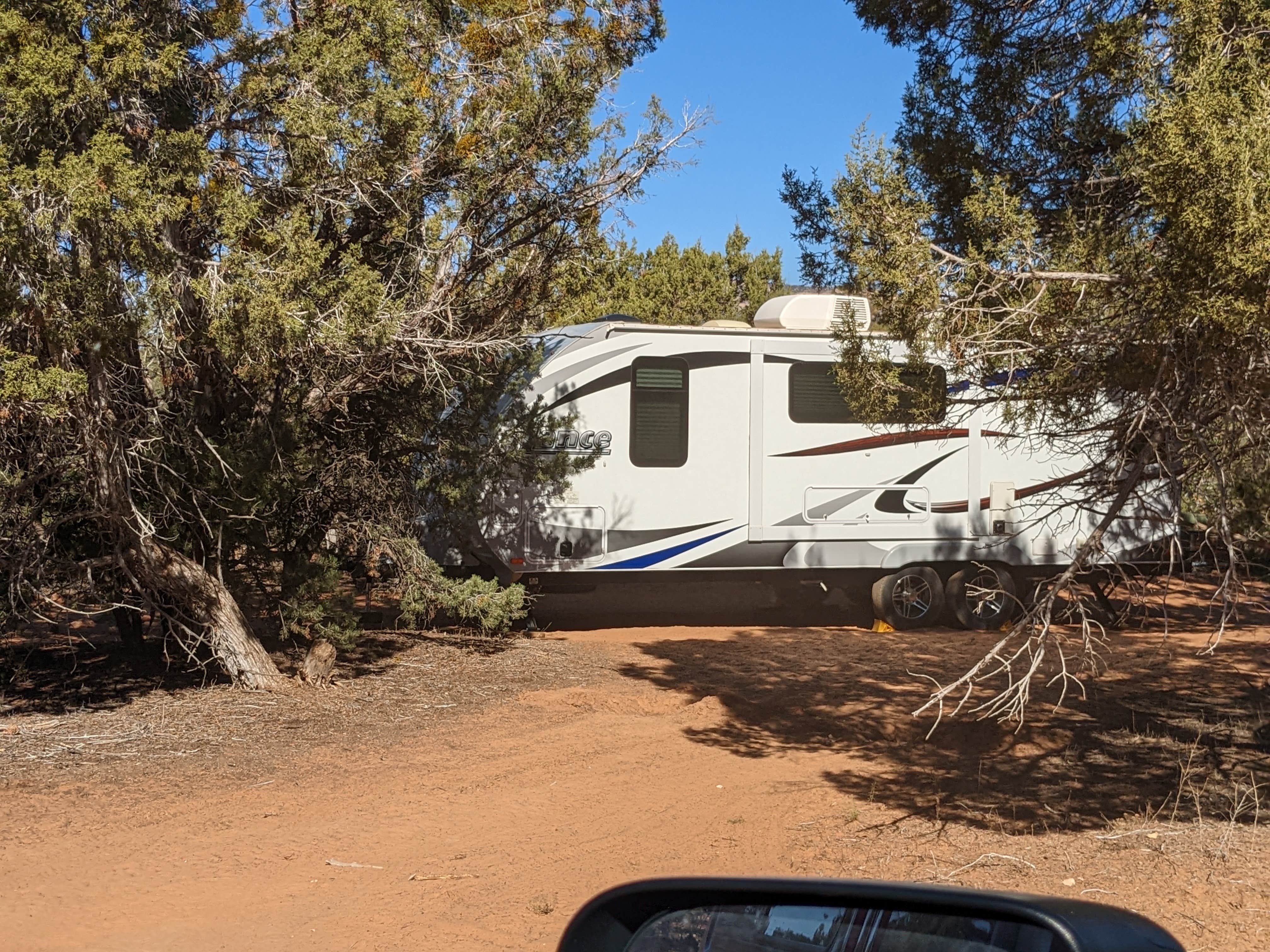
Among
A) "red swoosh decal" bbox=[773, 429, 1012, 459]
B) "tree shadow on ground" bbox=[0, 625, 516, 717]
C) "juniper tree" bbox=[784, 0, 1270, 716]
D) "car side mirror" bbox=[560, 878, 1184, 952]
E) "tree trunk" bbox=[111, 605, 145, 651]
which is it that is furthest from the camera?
"red swoosh decal" bbox=[773, 429, 1012, 459]

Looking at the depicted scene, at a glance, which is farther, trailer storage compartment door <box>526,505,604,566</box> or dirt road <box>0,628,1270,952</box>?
trailer storage compartment door <box>526,505,604,566</box>

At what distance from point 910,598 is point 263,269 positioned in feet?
29.2

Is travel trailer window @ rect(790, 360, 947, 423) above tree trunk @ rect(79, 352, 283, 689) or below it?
above

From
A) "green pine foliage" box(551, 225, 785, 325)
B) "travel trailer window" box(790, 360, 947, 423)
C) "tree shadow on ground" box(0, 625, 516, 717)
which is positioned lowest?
"tree shadow on ground" box(0, 625, 516, 717)

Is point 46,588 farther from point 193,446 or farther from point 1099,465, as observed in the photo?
point 1099,465

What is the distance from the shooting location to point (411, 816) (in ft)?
21.0

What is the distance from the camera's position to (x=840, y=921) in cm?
190

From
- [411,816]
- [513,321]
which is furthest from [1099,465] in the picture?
[513,321]

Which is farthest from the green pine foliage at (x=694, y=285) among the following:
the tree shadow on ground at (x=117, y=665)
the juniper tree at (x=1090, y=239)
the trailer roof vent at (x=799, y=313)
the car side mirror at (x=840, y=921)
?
the car side mirror at (x=840, y=921)

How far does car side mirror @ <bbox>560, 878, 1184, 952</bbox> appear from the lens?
1.55 m

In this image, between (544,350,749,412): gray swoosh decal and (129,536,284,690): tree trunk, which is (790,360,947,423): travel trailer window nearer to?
(544,350,749,412): gray swoosh decal

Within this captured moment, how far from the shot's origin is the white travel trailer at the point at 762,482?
1227 cm

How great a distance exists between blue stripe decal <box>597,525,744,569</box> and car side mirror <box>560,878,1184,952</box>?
10.3m

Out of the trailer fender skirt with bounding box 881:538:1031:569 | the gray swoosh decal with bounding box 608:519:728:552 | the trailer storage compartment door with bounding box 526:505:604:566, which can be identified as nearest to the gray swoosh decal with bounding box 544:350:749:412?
the trailer storage compartment door with bounding box 526:505:604:566
